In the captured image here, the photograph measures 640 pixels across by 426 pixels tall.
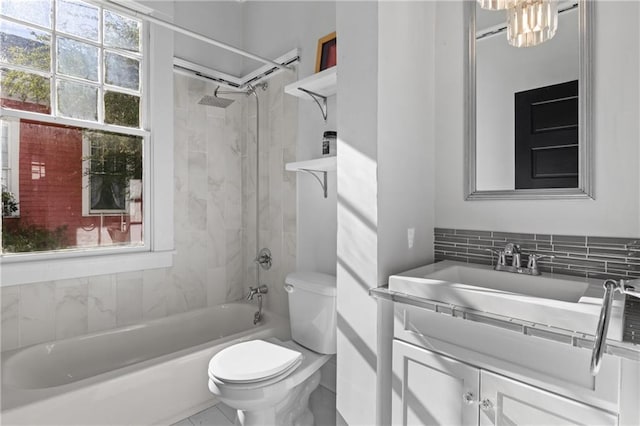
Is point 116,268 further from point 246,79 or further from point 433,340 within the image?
point 433,340

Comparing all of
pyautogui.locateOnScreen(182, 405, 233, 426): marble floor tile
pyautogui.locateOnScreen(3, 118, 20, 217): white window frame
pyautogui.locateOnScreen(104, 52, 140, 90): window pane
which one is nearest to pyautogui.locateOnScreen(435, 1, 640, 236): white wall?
pyautogui.locateOnScreen(182, 405, 233, 426): marble floor tile

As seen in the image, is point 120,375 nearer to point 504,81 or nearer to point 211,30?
point 504,81

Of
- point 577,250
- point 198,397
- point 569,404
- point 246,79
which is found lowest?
point 198,397

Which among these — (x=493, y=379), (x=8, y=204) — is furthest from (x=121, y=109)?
(x=493, y=379)

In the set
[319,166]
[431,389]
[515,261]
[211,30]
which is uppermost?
[211,30]

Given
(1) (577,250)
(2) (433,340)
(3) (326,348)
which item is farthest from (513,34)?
(3) (326,348)

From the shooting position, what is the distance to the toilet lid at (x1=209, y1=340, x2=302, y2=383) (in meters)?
1.47

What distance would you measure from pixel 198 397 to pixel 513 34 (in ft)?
7.13

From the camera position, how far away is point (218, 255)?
277cm

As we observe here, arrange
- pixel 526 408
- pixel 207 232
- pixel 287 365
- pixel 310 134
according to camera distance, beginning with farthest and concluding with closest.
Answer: pixel 207 232, pixel 310 134, pixel 287 365, pixel 526 408

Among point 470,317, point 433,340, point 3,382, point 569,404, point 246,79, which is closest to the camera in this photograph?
point 569,404

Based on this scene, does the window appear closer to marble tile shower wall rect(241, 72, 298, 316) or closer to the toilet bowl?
marble tile shower wall rect(241, 72, 298, 316)

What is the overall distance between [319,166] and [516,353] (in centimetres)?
122

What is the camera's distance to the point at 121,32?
2334 millimetres
